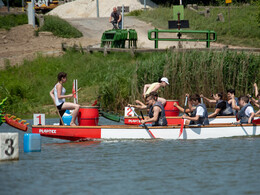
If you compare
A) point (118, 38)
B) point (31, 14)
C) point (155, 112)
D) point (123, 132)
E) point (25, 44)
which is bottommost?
point (123, 132)

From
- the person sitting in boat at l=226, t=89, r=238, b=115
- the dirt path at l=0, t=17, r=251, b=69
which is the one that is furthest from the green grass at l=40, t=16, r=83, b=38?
the person sitting in boat at l=226, t=89, r=238, b=115

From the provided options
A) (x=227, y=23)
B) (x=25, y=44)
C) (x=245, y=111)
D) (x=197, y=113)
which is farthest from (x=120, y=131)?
(x=227, y=23)

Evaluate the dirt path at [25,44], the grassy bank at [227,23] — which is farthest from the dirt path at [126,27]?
the dirt path at [25,44]

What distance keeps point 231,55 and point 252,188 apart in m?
15.2

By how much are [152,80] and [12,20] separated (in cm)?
1645

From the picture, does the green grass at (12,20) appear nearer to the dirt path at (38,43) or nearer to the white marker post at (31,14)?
the dirt path at (38,43)

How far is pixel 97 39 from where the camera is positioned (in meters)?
35.2

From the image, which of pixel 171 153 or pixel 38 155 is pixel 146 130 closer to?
pixel 171 153

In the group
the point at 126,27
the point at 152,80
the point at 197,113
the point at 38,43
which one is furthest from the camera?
the point at 126,27

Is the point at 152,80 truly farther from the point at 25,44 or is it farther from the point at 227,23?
the point at 227,23

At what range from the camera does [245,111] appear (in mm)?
16938

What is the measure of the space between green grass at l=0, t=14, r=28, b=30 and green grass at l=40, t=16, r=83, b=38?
2.24m

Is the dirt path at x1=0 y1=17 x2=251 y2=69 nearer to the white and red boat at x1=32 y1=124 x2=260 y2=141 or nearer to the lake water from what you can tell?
the white and red boat at x1=32 y1=124 x2=260 y2=141

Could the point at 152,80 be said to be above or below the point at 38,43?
below
